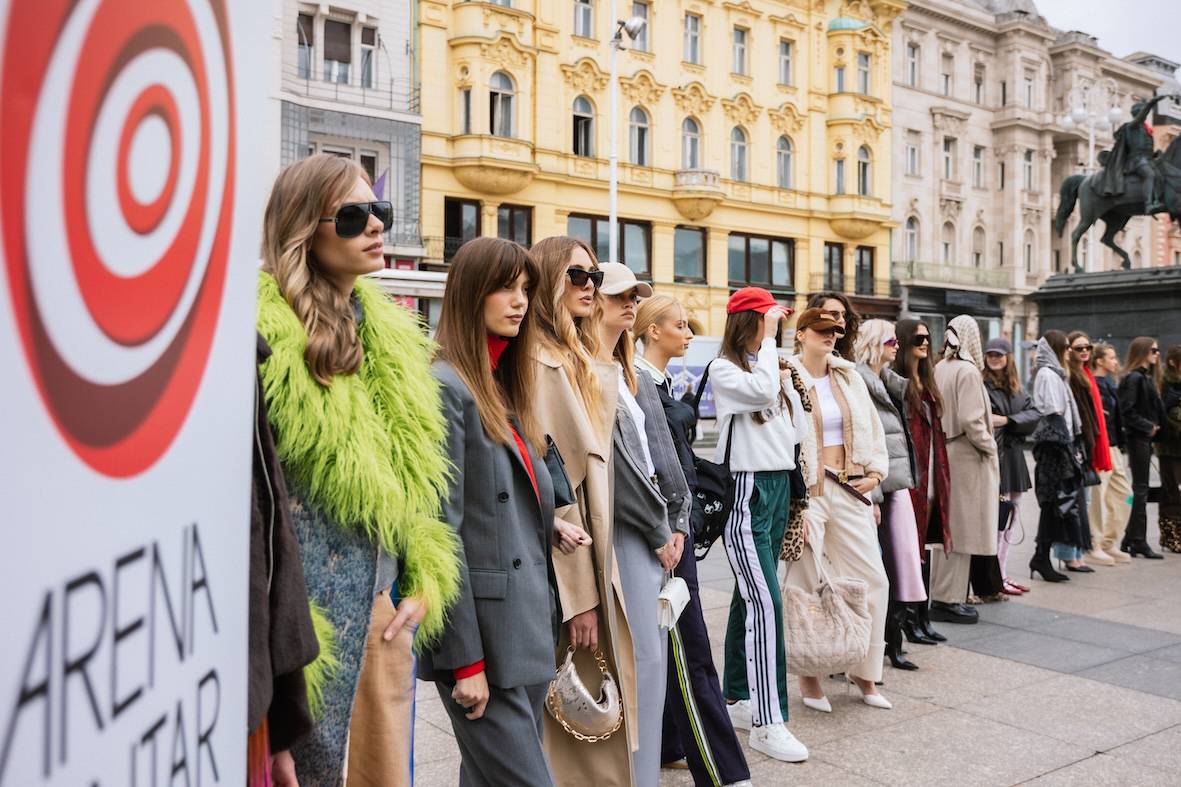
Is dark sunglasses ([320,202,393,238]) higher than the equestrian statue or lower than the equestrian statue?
lower

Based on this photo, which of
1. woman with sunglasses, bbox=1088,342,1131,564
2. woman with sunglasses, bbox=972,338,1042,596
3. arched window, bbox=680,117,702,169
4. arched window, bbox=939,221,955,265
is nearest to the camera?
woman with sunglasses, bbox=972,338,1042,596

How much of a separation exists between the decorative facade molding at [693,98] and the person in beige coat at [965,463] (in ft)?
100

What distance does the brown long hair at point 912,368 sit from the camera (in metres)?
6.85

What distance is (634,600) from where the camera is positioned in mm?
3771

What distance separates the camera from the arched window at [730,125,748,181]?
38.5m

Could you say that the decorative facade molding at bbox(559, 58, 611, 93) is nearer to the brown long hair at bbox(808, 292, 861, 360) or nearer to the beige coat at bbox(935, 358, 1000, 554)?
the beige coat at bbox(935, 358, 1000, 554)

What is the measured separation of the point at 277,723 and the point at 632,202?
34584 millimetres

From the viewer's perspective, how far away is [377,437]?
2.38m

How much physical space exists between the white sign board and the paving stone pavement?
11.5 ft

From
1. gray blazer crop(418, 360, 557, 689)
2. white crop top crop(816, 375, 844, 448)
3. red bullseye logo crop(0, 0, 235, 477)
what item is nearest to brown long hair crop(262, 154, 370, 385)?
gray blazer crop(418, 360, 557, 689)

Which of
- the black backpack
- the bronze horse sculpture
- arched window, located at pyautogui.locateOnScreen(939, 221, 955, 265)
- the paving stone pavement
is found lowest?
the paving stone pavement

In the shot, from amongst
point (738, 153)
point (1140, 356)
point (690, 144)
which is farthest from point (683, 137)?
point (1140, 356)

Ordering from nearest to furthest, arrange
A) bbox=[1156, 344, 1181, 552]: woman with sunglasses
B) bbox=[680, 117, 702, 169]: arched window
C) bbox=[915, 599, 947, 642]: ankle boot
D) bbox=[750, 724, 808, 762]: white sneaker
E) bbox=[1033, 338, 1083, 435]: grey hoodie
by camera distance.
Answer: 1. bbox=[750, 724, 808, 762]: white sneaker
2. bbox=[915, 599, 947, 642]: ankle boot
3. bbox=[1033, 338, 1083, 435]: grey hoodie
4. bbox=[1156, 344, 1181, 552]: woman with sunglasses
5. bbox=[680, 117, 702, 169]: arched window

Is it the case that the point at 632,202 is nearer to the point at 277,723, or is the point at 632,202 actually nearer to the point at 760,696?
the point at 760,696
